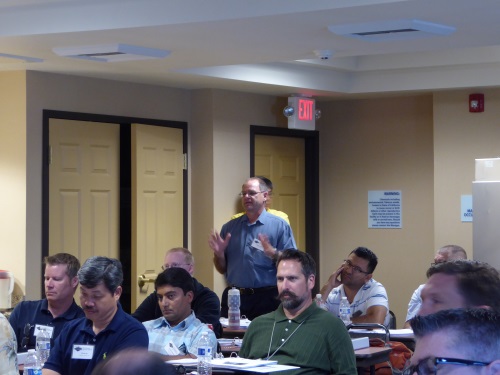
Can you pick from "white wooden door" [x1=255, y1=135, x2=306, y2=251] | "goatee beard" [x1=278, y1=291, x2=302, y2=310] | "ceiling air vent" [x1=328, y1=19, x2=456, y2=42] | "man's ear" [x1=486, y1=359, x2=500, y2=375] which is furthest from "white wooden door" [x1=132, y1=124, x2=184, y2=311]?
"man's ear" [x1=486, y1=359, x2=500, y2=375]

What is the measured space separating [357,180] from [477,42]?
3.60 metres

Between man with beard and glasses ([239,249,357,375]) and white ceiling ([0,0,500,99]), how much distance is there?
4.58ft

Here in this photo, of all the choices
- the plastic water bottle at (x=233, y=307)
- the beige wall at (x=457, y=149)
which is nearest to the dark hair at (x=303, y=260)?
the plastic water bottle at (x=233, y=307)

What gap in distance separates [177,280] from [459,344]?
12.8ft

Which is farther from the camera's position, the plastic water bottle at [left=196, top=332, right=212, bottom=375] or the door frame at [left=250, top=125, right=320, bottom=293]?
the door frame at [left=250, top=125, right=320, bottom=293]

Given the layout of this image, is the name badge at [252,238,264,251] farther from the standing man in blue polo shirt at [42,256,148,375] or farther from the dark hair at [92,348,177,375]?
the dark hair at [92,348,177,375]

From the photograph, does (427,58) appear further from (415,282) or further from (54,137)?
(54,137)

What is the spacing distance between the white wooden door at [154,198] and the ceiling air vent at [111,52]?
5.23 feet

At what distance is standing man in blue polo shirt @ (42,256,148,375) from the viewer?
4.77 metres

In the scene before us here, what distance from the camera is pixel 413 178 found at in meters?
9.47

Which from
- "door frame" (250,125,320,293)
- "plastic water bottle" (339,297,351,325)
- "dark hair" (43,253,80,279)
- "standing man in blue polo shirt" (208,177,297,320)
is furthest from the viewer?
"door frame" (250,125,320,293)

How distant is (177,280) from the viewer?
18.3 feet

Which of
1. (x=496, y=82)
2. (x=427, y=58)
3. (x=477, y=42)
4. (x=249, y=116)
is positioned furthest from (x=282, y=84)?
(x=477, y=42)

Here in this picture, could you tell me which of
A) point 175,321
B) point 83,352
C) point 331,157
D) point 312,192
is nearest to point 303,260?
point 175,321
